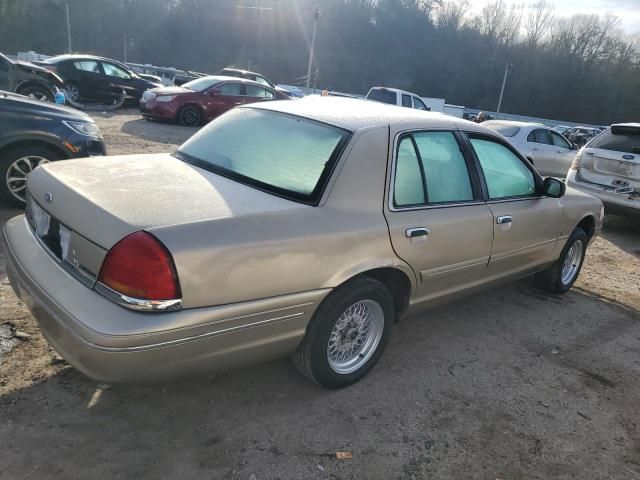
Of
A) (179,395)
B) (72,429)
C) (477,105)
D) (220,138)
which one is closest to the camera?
(72,429)

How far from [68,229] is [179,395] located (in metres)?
1.12

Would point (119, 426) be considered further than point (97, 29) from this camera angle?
No

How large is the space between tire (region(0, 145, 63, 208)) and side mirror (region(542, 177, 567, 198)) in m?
4.80

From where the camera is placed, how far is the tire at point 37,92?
11453mm

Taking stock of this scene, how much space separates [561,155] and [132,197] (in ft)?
39.3

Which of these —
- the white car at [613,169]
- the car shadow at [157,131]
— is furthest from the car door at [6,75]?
the white car at [613,169]

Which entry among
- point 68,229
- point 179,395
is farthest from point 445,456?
point 68,229

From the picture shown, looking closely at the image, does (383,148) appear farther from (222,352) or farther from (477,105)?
(477,105)

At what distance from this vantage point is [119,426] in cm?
253

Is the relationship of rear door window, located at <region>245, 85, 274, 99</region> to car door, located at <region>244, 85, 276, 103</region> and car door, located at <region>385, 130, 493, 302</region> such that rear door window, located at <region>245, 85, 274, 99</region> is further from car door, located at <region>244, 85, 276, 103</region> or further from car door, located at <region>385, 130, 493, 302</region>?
car door, located at <region>385, 130, 493, 302</region>

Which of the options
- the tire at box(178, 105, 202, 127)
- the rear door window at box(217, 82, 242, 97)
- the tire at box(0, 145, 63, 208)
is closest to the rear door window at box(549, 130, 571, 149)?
the rear door window at box(217, 82, 242, 97)

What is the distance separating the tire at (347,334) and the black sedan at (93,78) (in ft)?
51.1

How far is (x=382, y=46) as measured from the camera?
83.8m

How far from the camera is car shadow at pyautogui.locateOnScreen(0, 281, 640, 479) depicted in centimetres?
236
